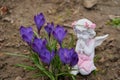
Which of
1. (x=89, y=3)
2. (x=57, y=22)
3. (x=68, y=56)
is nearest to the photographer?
(x=68, y=56)

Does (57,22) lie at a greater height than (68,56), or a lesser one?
lesser

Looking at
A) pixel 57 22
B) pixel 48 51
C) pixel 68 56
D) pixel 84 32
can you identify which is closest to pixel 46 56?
pixel 48 51

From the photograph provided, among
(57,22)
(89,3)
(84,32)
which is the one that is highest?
(84,32)

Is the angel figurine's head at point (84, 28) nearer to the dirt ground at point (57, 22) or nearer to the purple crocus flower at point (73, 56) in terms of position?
the purple crocus flower at point (73, 56)

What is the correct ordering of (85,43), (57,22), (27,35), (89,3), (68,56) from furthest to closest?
1. (89,3)
2. (57,22)
3. (85,43)
4. (27,35)
5. (68,56)

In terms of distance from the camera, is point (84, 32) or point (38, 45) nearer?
point (38, 45)

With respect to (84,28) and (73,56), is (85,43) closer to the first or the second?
(84,28)

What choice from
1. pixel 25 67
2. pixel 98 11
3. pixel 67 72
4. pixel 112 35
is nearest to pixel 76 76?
pixel 67 72
